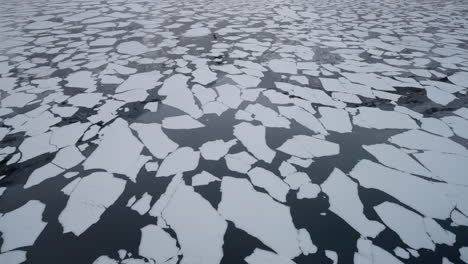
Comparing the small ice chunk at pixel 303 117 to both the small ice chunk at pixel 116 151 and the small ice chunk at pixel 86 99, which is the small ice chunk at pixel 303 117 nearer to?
the small ice chunk at pixel 116 151

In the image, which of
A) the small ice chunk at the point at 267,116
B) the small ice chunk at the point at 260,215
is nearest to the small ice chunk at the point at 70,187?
the small ice chunk at the point at 260,215

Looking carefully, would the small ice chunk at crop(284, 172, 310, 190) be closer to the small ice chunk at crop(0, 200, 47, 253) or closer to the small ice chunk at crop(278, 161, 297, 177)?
the small ice chunk at crop(278, 161, 297, 177)

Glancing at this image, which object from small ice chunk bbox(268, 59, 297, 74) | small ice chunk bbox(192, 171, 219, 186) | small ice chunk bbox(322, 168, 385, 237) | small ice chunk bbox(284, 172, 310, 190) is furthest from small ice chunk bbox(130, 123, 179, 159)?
small ice chunk bbox(268, 59, 297, 74)

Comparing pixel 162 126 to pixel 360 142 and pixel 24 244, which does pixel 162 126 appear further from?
pixel 360 142

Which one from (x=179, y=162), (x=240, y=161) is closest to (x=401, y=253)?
(x=240, y=161)

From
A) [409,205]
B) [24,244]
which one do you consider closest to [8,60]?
[24,244]

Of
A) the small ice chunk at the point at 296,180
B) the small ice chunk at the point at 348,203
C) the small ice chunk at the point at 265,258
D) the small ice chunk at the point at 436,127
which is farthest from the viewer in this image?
the small ice chunk at the point at 436,127

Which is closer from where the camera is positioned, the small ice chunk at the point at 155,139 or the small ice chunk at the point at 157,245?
the small ice chunk at the point at 157,245
